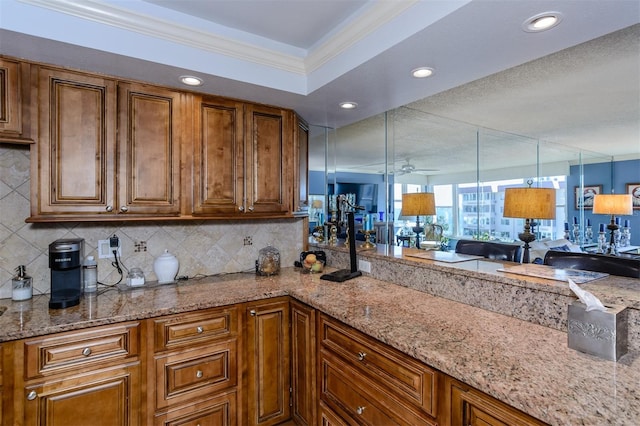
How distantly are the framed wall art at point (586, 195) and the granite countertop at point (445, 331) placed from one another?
22.4 ft

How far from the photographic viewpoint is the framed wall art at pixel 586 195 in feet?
21.9

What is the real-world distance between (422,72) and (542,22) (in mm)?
614

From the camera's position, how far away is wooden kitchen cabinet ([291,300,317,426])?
1.86m

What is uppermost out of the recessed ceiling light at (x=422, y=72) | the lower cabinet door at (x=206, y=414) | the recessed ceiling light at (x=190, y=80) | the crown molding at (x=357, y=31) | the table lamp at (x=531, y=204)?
the crown molding at (x=357, y=31)

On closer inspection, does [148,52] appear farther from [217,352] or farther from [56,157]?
[217,352]

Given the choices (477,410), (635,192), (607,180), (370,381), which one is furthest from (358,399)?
(607,180)

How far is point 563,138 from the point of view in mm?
5188

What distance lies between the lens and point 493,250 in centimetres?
326

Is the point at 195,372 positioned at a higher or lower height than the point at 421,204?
Result: lower

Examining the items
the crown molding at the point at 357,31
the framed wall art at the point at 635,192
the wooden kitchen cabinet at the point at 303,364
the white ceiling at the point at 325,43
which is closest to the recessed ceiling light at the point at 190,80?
the white ceiling at the point at 325,43

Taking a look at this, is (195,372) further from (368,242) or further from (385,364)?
(368,242)

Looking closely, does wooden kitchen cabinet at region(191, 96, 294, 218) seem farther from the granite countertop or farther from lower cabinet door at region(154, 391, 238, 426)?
lower cabinet door at region(154, 391, 238, 426)

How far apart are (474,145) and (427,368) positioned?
4.63 metres

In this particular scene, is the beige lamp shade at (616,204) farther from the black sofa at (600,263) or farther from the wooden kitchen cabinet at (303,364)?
the wooden kitchen cabinet at (303,364)
